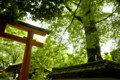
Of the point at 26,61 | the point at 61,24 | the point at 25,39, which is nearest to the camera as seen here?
the point at 61,24

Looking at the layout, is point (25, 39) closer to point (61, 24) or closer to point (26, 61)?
point (26, 61)

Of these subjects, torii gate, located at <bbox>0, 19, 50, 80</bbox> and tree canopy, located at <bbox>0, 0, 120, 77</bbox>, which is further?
torii gate, located at <bbox>0, 19, 50, 80</bbox>

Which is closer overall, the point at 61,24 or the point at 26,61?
the point at 61,24

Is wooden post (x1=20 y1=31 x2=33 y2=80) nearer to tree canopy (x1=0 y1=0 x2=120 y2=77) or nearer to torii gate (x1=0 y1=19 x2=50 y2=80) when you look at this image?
torii gate (x1=0 y1=19 x2=50 y2=80)

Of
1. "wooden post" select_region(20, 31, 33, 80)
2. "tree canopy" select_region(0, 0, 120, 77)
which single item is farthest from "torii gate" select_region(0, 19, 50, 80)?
"tree canopy" select_region(0, 0, 120, 77)

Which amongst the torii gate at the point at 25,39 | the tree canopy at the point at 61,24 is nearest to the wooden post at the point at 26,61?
the torii gate at the point at 25,39

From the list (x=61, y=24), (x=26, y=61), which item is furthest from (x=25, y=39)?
(x=61, y=24)

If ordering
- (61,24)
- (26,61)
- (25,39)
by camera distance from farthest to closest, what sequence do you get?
(25,39)
(26,61)
(61,24)

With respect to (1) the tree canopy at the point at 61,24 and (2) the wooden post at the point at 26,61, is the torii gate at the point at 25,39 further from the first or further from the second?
(1) the tree canopy at the point at 61,24

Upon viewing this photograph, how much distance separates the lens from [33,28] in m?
6.48

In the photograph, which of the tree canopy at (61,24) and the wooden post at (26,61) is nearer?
the tree canopy at (61,24)

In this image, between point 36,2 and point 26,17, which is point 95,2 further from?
point 26,17

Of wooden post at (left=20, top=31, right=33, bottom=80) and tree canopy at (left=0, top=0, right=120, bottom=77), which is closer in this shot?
tree canopy at (left=0, top=0, right=120, bottom=77)

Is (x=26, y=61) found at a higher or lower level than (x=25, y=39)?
lower
